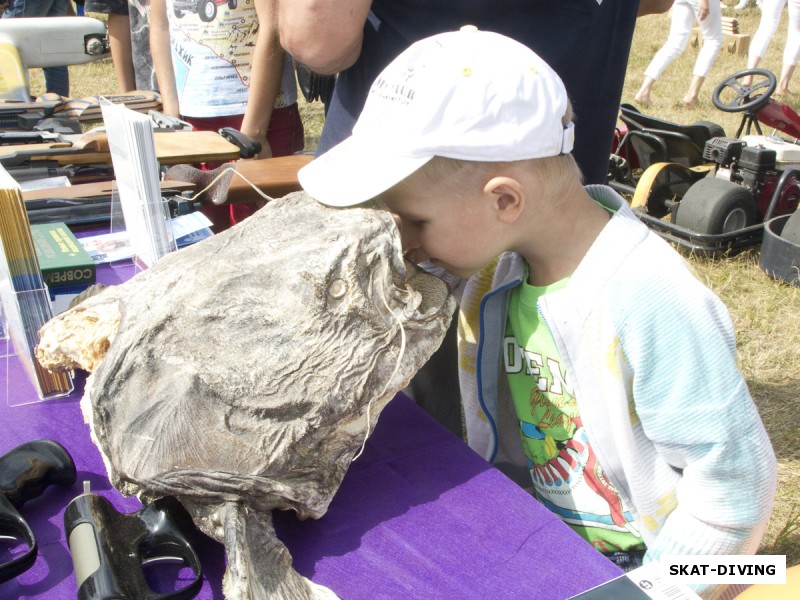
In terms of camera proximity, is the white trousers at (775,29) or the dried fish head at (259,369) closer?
the dried fish head at (259,369)

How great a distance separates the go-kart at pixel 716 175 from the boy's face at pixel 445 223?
247 cm

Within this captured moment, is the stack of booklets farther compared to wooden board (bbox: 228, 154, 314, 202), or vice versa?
wooden board (bbox: 228, 154, 314, 202)

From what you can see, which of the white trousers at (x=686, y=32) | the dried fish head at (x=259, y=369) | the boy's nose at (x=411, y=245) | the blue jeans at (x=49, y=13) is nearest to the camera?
the dried fish head at (x=259, y=369)

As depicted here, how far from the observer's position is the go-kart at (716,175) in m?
3.25

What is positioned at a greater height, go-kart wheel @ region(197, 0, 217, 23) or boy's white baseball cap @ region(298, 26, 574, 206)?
boy's white baseball cap @ region(298, 26, 574, 206)

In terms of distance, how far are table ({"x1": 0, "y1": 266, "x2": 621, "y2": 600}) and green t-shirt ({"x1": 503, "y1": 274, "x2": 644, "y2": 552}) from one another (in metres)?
0.18

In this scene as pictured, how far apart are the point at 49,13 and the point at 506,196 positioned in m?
4.48

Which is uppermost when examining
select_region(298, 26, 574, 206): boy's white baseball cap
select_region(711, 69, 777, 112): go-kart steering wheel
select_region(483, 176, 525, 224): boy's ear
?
select_region(298, 26, 574, 206): boy's white baseball cap

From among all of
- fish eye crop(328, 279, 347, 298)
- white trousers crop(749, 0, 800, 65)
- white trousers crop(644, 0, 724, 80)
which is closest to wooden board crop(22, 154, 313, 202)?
fish eye crop(328, 279, 347, 298)

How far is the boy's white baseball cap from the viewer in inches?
36.6

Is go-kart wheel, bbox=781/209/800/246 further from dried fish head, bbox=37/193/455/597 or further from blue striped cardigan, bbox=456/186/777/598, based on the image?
dried fish head, bbox=37/193/455/597

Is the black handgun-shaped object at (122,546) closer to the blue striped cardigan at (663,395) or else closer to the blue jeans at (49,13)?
the blue striped cardigan at (663,395)

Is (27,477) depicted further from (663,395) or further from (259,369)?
(663,395)

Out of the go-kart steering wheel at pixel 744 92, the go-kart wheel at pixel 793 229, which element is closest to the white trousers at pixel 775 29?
the go-kart steering wheel at pixel 744 92
